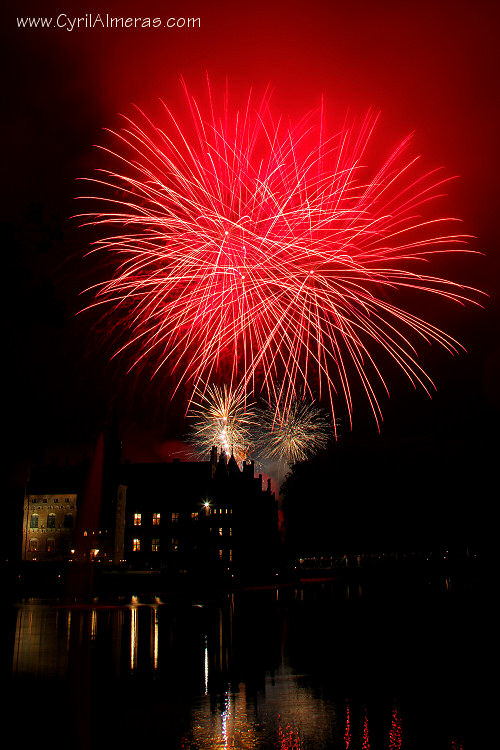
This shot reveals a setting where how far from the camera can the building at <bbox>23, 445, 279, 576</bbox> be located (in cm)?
7788

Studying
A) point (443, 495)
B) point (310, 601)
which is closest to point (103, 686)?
point (310, 601)

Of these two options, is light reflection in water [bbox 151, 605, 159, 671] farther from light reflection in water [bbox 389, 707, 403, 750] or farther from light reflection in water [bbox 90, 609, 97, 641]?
light reflection in water [bbox 389, 707, 403, 750]

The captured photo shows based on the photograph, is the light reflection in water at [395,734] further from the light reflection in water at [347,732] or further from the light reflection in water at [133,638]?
the light reflection in water at [133,638]

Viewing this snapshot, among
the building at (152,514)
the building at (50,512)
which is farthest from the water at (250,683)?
the building at (50,512)

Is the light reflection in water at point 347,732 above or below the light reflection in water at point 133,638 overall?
below

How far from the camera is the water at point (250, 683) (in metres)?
8.98

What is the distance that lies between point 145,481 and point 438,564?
3797 cm

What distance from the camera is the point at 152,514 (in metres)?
82.3

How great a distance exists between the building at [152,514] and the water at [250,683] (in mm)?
46947

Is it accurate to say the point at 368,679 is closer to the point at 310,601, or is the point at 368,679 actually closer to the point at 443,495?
the point at 310,601

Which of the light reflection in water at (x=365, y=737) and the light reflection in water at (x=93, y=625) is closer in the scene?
the light reflection in water at (x=365, y=737)

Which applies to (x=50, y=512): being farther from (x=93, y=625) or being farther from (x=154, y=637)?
(x=154, y=637)

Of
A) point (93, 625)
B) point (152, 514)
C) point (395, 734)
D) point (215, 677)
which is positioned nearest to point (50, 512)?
point (152, 514)

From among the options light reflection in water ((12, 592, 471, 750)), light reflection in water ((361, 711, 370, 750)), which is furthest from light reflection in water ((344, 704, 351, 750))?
light reflection in water ((361, 711, 370, 750))
